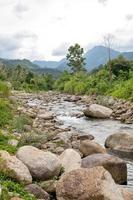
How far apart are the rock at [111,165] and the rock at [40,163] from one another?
121cm

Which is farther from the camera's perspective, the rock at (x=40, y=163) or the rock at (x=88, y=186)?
the rock at (x=40, y=163)

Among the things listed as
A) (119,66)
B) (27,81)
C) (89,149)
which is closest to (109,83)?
(119,66)

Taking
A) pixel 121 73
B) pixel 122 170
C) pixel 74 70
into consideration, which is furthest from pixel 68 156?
pixel 74 70

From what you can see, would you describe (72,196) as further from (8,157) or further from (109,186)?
(8,157)

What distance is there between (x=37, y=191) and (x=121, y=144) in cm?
844

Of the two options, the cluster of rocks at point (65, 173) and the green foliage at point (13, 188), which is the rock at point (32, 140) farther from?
the green foliage at point (13, 188)

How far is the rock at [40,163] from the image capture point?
11.7 meters

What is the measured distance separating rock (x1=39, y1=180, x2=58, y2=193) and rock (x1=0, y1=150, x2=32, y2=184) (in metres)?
0.45

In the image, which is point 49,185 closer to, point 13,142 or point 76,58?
point 13,142

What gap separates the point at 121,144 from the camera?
1847 cm

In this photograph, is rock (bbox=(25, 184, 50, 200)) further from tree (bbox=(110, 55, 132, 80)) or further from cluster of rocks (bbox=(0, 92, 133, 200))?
tree (bbox=(110, 55, 132, 80))

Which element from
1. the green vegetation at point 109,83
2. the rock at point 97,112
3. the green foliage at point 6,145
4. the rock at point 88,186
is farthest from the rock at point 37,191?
the green vegetation at point 109,83

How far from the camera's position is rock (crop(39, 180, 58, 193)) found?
36.4 ft

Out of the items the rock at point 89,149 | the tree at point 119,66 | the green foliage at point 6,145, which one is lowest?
the rock at point 89,149
